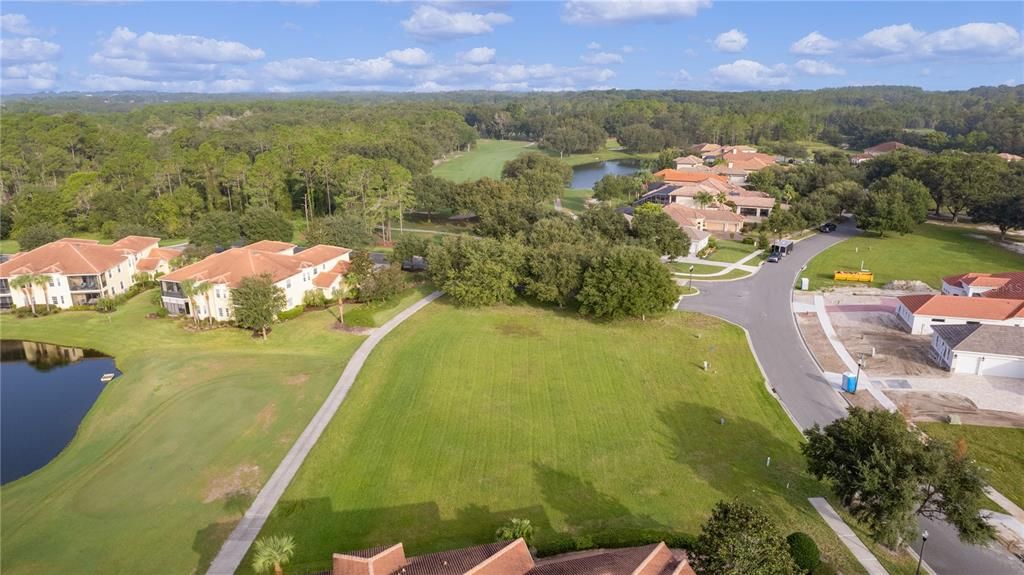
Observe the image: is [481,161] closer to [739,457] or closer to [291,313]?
[291,313]

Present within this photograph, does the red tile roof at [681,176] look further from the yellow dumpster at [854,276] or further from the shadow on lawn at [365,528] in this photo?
the shadow on lawn at [365,528]

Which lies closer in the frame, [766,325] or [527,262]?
[766,325]

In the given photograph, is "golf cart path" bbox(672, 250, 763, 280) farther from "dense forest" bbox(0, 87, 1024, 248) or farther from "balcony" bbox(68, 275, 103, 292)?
"balcony" bbox(68, 275, 103, 292)

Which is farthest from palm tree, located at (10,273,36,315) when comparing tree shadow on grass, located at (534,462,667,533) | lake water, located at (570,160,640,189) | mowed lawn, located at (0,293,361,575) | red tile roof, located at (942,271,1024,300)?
lake water, located at (570,160,640,189)

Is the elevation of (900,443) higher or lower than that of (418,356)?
higher

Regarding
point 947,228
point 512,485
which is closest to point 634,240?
point 512,485

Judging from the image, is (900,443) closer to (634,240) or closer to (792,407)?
(792,407)
